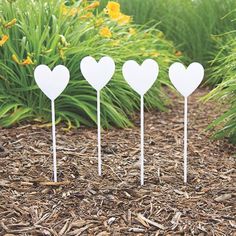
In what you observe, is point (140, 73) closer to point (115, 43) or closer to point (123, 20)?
point (115, 43)

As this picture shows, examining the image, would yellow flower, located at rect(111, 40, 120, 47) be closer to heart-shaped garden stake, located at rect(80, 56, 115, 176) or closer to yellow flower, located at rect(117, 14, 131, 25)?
yellow flower, located at rect(117, 14, 131, 25)

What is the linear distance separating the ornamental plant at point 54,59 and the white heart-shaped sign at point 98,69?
0.87 meters

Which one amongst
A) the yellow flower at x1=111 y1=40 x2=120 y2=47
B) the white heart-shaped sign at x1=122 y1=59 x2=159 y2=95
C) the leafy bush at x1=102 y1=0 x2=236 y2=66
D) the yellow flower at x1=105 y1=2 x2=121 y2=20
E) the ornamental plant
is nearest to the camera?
the white heart-shaped sign at x1=122 y1=59 x2=159 y2=95

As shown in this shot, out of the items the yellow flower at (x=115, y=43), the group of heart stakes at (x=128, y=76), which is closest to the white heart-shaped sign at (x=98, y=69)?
the group of heart stakes at (x=128, y=76)

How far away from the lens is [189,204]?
244 centimetres

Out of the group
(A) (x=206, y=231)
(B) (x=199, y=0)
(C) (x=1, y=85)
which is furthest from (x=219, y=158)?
(B) (x=199, y=0)

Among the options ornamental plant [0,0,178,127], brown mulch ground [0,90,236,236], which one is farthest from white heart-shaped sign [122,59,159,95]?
ornamental plant [0,0,178,127]

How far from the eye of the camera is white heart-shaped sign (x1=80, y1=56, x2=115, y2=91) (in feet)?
8.42

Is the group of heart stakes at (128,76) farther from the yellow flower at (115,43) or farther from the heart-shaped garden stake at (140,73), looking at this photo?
the yellow flower at (115,43)

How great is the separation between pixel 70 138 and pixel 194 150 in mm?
720

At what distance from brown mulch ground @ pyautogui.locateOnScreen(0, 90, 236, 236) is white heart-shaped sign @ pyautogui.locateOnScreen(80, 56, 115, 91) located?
46 centimetres

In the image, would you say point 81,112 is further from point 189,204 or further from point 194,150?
point 189,204

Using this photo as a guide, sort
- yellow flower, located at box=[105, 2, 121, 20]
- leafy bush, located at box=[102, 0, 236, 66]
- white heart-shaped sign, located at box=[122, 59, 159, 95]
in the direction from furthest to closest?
leafy bush, located at box=[102, 0, 236, 66] < yellow flower, located at box=[105, 2, 121, 20] < white heart-shaped sign, located at box=[122, 59, 159, 95]

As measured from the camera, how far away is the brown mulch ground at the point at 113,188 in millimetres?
2279
